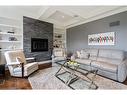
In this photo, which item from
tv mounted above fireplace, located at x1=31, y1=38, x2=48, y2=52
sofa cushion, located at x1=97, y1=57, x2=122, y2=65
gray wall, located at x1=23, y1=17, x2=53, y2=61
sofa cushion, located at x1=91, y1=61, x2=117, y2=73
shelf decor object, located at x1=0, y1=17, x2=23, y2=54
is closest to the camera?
sofa cushion, located at x1=91, y1=61, x2=117, y2=73

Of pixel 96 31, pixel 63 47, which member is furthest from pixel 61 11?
pixel 63 47

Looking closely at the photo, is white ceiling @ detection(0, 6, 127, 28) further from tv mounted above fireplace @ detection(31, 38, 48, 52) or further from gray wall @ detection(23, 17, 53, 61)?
tv mounted above fireplace @ detection(31, 38, 48, 52)

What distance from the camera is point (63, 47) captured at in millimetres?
6680

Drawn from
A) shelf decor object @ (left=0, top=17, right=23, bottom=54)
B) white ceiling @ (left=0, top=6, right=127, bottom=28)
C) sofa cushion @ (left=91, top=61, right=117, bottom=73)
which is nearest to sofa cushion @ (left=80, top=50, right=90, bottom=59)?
sofa cushion @ (left=91, top=61, right=117, bottom=73)

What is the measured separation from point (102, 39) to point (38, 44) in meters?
3.26

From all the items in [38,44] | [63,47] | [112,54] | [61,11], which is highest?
[61,11]

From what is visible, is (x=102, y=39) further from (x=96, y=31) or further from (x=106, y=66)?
(x=106, y=66)

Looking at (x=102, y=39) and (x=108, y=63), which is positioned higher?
(x=102, y=39)

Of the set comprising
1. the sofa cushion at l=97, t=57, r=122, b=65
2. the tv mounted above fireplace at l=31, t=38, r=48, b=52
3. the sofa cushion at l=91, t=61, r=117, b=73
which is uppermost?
the tv mounted above fireplace at l=31, t=38, r=48, b=52

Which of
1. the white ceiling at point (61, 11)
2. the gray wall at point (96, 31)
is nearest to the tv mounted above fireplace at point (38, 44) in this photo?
the white ceiling at point (61, 11)

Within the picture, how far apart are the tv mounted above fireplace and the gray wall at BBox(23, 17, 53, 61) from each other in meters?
0.17

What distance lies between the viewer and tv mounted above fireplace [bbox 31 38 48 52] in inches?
198

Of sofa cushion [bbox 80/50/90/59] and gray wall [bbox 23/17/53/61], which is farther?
gray wall [bbox 23/17/53/61]

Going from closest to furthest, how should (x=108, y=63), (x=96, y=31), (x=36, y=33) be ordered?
(x=108, y=63), (x=96, y=31), (x=36, y=33)
